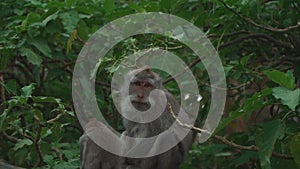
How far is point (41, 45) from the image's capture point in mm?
6363

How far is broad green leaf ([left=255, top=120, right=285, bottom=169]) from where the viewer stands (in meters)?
4.77

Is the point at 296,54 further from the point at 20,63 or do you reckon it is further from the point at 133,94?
the point at 20,63

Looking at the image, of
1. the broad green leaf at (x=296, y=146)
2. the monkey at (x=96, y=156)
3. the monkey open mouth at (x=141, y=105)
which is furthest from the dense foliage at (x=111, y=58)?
the monkey open mouth at (x=141, y=105)

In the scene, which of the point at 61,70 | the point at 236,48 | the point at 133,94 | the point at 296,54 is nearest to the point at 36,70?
the point at 61,70

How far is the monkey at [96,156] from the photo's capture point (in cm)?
544

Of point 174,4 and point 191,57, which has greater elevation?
point 174,4

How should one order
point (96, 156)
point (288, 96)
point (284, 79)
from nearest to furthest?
point (288, 96), point (284, 79), point (96, 156)

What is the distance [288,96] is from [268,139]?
0.55 m

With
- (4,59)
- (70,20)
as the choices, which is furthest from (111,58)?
(4,59)

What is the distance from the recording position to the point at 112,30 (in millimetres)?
6375

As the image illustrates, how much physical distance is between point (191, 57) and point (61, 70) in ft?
5.28

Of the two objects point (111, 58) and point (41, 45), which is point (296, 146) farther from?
point (41, 45)

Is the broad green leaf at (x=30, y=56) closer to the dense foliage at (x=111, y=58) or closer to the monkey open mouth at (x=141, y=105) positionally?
the dense foliage at (x=111, y=58)

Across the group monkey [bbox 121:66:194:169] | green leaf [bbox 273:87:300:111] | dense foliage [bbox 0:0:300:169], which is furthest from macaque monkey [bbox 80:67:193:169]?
green leaf [bbox 273:87:300:111]
